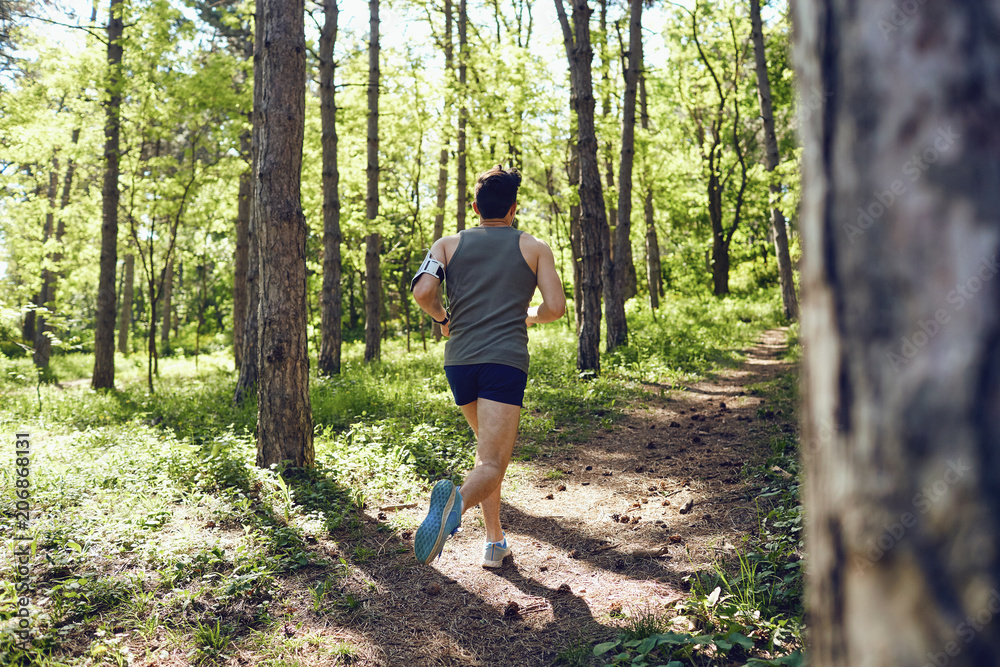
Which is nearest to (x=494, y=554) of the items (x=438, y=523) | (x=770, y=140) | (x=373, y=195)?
(x=438, y=523)

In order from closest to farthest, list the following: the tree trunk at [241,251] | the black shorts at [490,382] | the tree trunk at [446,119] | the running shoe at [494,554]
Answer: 1. the black shorts at [490,382]
2. the running shoe at [494,554]
3. the tree trunk at [241,251]
4. the tree trunk at [446,119]

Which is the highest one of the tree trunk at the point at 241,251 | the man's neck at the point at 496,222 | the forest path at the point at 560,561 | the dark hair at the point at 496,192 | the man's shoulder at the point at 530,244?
the tree trunk at the point at 241,251

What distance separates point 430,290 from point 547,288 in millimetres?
670

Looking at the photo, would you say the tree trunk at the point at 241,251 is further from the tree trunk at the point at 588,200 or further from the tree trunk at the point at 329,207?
the tree trunk at the point at 588,200

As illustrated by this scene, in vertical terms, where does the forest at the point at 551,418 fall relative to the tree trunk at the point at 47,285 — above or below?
below

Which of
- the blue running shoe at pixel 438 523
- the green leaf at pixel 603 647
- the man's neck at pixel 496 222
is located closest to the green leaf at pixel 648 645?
the green leaf at pixel 603 647

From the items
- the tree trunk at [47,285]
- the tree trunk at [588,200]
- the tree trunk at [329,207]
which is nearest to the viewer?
the tree trunk at [588,200]

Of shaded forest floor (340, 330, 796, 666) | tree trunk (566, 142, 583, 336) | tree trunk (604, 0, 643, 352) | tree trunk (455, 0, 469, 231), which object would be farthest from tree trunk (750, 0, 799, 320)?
shaded forest floor (340, 330, 796, 666)

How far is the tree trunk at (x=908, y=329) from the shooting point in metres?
0.69

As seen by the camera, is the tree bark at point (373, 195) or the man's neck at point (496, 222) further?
the tree bark at point (373, 195)

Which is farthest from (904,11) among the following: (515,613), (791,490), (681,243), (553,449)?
(681,243)

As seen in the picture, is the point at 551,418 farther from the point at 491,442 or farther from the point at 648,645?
the point at 648,645

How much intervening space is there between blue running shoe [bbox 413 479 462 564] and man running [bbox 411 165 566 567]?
242mm

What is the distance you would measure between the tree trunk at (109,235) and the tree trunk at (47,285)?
496 cm
